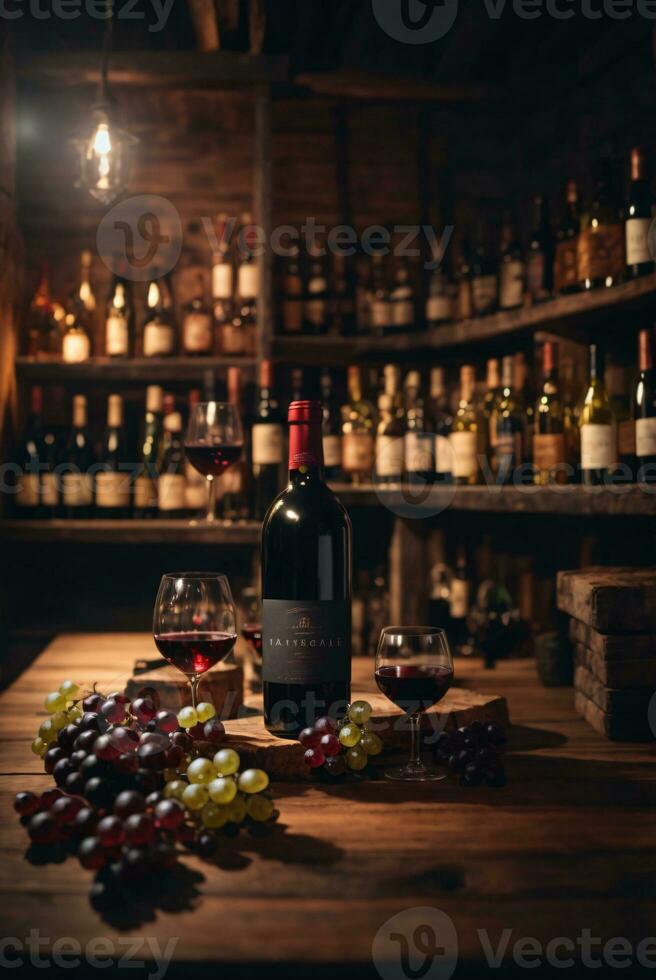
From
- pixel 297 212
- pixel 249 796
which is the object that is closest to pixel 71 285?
pixel 297 212

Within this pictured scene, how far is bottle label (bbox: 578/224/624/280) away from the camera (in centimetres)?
188

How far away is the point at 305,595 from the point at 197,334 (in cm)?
164

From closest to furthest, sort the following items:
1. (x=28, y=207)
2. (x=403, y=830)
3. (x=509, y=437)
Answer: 1. (x=403, y=830)
2. (x=509, y=437)
3. (x=28, y=207)

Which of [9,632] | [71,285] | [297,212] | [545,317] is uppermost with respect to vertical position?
[297,212]

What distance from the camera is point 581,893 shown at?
0.80 m

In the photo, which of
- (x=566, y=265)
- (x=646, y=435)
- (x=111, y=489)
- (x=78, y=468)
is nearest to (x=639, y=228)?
(x=566, y=265)

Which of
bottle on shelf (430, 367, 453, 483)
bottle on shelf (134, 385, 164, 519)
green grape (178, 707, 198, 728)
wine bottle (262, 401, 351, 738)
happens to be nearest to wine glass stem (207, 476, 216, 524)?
bottle on shelf (134, 385, 164, 519)

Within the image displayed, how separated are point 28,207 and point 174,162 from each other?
0.45 metres

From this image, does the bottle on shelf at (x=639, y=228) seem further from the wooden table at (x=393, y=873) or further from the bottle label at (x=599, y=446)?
the wooden table at (x=393, y=873)

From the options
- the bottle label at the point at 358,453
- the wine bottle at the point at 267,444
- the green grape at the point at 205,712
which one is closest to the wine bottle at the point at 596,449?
the bottle label at the point at 358,453

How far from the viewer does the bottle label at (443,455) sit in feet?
7.84

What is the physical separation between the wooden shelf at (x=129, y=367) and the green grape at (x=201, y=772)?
5.73 ft

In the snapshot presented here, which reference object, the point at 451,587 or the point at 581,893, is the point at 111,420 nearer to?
the point at 451,587

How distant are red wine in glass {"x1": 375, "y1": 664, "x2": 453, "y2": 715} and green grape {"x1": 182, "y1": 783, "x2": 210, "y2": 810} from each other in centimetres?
26
